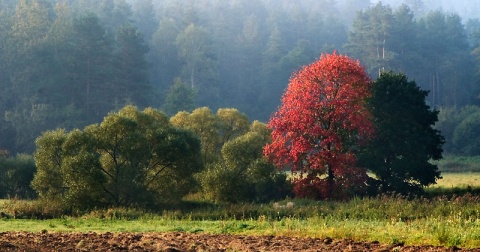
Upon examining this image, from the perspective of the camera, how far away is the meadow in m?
24.4

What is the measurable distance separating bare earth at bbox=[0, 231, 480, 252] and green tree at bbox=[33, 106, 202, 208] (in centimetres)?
1381

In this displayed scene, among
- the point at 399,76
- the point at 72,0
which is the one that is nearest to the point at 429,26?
the point at 72,0

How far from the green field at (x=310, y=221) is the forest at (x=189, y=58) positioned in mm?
33686

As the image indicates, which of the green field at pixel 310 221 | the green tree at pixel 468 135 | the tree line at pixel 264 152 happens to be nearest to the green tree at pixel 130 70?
the green tree at pixel 468 135

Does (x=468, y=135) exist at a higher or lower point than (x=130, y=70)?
lower

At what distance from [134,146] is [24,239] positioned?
18.1 meters

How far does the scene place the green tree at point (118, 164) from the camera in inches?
1555

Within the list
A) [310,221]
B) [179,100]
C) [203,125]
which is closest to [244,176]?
[203,125]

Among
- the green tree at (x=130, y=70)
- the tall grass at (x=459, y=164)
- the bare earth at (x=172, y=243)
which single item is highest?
the green tree at (x=130, y=70)

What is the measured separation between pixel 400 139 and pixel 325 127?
5725 mm

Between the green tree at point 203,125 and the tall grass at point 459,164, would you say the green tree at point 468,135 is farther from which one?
the green tree at point 203,125

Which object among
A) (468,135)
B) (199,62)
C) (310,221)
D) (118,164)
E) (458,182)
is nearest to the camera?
(310,221)

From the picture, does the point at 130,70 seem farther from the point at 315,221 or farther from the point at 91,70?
the point at 315,221

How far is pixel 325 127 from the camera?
1823 inches
